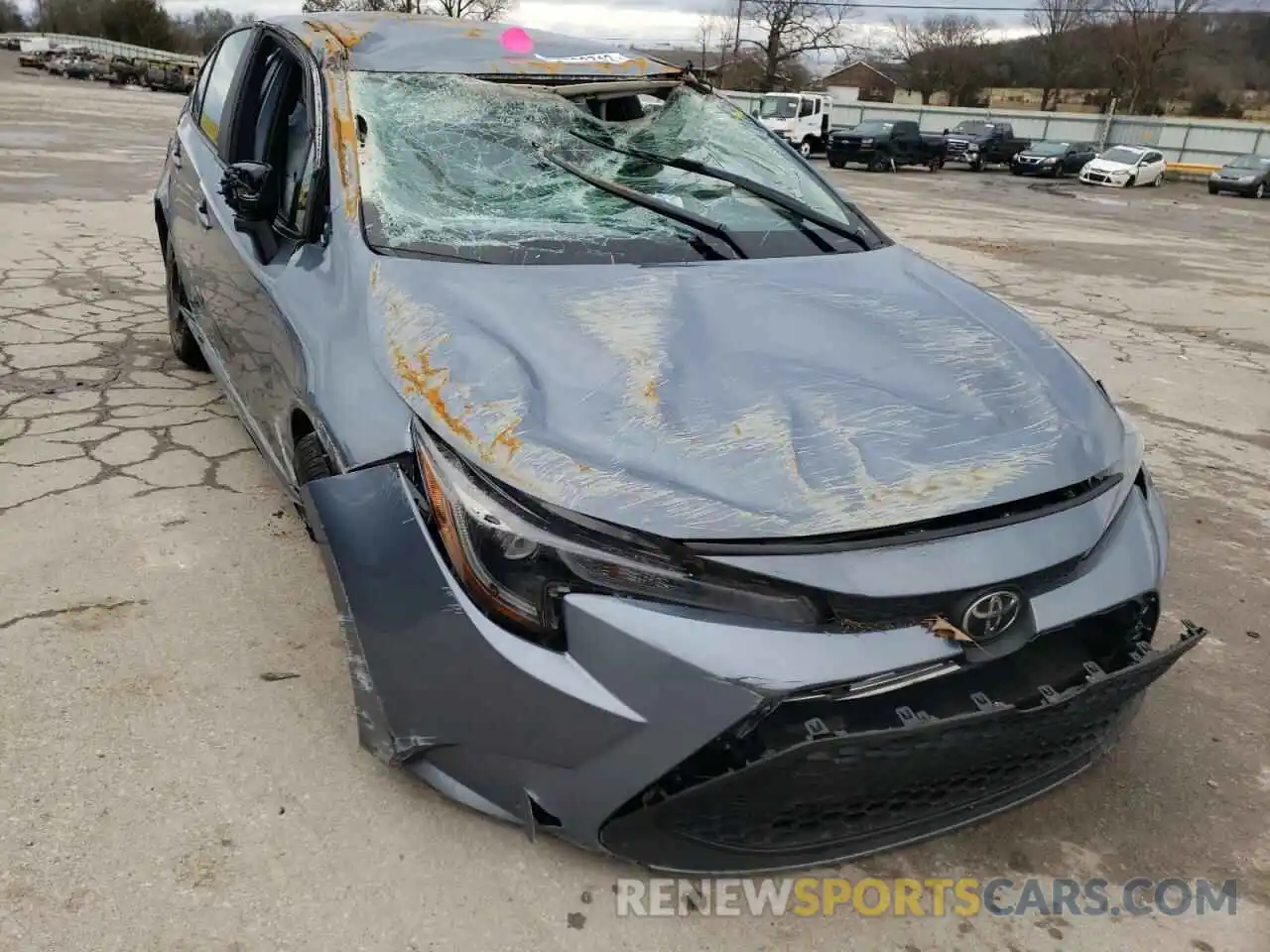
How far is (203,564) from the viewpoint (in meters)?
2.93

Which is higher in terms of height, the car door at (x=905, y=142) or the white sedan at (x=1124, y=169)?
the car door at (x=905, y=142)

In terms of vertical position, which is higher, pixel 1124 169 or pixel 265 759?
pixel 265 759

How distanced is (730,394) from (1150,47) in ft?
198

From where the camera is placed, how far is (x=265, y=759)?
7.00ft

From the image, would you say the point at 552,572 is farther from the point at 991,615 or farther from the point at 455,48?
the point at 455,48

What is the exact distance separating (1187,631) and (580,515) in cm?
135

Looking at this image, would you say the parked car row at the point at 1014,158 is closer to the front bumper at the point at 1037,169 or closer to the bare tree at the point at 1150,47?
the front bumper at the point at 1037,169

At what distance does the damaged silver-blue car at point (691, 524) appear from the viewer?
1.60 meters

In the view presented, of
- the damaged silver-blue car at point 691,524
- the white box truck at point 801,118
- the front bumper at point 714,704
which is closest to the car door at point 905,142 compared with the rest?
the white box truck at point 801,118

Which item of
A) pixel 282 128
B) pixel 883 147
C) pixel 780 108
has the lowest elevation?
pixel 883 147

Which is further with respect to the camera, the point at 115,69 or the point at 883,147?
the point at 115,69

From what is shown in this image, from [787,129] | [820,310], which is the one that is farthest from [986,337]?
[787,129]

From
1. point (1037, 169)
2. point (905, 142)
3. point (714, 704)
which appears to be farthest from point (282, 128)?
point (1037, 169)

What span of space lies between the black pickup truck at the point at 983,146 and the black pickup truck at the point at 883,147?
9.68 feet
